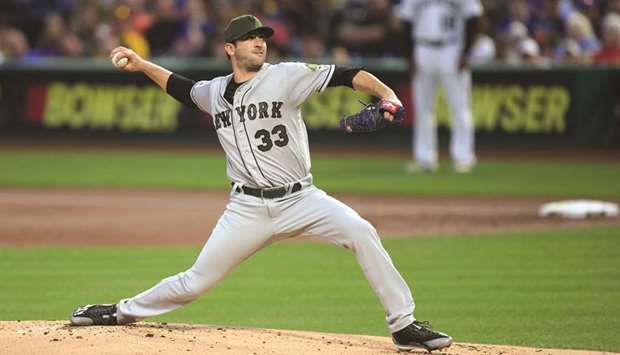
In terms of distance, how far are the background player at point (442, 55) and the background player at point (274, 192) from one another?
31.1ft

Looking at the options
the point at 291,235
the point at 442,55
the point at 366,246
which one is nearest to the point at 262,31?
the point at 291,235

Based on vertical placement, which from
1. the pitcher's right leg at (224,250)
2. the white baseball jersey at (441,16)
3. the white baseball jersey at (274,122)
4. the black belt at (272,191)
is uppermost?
the white baseball jersey at (441,16)

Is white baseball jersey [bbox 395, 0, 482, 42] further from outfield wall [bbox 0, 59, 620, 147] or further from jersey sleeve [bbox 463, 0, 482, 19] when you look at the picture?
outfield wall [bbox 0, 59, 620, 147]

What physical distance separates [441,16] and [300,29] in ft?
18.5

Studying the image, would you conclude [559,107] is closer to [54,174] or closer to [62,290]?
[54,174]

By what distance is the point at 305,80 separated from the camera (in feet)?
21.5

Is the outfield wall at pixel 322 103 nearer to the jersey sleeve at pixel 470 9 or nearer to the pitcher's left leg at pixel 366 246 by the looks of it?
the jersey sleeve at pixel 470 9

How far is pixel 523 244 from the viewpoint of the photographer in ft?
37.0

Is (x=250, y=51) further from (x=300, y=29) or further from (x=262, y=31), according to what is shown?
(x=300, y=29)

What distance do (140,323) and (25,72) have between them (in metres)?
14.6

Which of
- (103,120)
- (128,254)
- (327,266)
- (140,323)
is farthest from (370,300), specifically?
(103,120)

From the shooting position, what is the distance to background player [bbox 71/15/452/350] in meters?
6.46

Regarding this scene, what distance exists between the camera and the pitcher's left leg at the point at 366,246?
6.44m

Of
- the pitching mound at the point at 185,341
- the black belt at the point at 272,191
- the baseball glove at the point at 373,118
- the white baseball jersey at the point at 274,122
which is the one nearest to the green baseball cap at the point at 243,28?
the white baseball jersey at the point at 274,122
